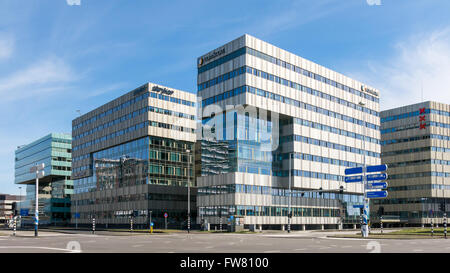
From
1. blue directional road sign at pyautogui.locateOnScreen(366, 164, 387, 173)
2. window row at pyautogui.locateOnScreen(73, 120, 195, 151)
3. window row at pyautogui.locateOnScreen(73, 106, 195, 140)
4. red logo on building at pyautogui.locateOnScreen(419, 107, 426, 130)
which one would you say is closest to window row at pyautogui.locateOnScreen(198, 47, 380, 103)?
window row at pyautogui.locateOnScreen(73, 106, 195, 140)

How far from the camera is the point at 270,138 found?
264 ft

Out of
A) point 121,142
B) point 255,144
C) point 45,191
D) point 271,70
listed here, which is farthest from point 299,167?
point 45,191

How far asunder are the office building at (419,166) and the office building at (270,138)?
26.0 metres

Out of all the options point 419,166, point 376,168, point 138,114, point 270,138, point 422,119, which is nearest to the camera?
point 376,168

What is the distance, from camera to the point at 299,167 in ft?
266

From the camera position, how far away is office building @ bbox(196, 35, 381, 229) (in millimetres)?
74812

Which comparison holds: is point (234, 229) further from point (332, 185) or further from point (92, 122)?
point (92, 122)

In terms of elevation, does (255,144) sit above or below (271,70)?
below

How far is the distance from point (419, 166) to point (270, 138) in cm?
5036

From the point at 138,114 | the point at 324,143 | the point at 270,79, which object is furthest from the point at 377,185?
the point at 138,114

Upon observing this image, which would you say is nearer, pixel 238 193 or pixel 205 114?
pixel 238 193

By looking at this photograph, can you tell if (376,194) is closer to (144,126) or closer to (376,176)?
(376,176)

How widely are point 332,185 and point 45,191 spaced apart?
10999 cm
